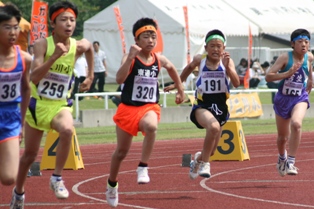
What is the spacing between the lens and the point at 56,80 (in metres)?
10.5

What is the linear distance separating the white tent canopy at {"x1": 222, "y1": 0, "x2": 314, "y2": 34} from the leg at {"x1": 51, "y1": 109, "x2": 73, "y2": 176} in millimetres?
34040

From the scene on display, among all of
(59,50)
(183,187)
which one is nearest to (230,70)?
(183,187)

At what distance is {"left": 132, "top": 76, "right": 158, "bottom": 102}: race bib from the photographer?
36.5 feet

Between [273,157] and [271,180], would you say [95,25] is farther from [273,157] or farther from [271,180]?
[271,180]

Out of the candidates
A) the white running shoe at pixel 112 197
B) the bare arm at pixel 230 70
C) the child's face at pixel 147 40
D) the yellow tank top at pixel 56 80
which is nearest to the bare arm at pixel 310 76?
the bare arm at pixel 230 70

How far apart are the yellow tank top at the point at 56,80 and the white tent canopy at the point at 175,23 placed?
99.8 ft

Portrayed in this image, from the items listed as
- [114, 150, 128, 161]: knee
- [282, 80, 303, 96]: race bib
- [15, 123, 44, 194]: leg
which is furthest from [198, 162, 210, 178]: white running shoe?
[15, 123, 44, 194]: leg

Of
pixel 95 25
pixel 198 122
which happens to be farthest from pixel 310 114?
pixel 198 122

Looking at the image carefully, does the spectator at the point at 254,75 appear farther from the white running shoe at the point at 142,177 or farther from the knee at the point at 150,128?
the knee at the point at 150,128

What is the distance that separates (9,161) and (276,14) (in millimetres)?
37590

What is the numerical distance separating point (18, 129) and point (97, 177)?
4.77 meters

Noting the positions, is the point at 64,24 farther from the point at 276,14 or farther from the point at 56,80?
the point at 276,14

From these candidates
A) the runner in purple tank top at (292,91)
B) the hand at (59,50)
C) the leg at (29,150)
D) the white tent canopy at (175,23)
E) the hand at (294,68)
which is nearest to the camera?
the hand at (59,50)

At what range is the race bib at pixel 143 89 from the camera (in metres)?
11.1
